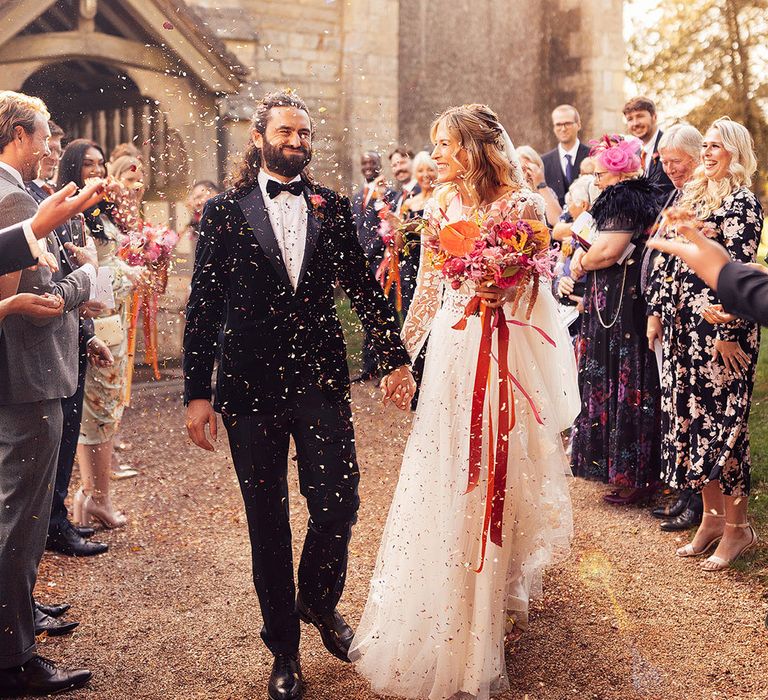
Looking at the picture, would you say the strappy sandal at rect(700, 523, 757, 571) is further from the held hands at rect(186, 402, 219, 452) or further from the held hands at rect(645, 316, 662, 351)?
the held hands at rect(186, 402, 219, 452)

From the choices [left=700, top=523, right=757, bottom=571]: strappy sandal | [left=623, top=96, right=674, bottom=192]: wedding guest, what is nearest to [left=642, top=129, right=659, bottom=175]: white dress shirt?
[left=623, top=96, right=674, bottom=192]: wedding guest

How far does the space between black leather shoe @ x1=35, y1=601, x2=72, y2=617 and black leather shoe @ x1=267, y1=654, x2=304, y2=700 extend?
55.7 inches

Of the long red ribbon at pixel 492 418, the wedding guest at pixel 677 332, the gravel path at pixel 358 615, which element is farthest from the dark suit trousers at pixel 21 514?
the wedding guest at pixel 677 332

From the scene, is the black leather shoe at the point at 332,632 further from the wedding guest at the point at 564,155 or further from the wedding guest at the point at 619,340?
the wedding guest at the point at 564,155

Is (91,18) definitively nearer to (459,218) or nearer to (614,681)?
(459,218)

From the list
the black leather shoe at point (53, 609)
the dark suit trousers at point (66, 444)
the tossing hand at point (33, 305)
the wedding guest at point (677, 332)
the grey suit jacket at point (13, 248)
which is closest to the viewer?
the grey suit jacket at point (13, 248)

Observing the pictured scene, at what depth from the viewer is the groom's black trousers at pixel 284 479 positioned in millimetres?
3908

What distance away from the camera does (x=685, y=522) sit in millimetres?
5977

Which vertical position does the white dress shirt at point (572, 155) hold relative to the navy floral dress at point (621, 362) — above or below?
above

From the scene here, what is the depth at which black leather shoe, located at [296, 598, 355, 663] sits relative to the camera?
4164mm

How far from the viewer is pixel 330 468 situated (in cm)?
394

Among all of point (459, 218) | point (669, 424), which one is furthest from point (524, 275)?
point (669, 424)

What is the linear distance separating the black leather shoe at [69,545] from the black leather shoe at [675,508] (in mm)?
3613

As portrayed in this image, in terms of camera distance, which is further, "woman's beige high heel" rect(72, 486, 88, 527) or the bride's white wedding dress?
"woman's beige high heel" rect(72, 486, 88, 527)
